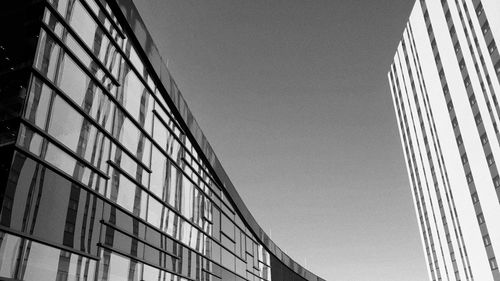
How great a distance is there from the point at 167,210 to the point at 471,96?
35965 mm

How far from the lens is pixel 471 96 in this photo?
4100 cm

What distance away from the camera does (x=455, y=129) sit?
44.5 metres

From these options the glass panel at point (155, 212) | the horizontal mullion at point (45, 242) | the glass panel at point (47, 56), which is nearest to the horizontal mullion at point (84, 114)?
the glass panel at point (47, 56)

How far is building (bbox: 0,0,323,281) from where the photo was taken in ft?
28.5

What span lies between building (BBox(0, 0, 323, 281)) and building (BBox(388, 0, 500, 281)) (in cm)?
3082

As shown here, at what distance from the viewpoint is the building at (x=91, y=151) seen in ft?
28.5

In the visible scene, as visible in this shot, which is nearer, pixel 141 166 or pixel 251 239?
pixel 141 166

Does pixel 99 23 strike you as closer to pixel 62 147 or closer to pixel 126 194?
pixel 62 147

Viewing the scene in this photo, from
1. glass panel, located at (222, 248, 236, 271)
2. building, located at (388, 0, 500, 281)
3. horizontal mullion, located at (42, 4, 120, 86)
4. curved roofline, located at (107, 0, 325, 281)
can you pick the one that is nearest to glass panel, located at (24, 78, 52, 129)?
horizontal mullion, located at (42, 4, 120, 86)

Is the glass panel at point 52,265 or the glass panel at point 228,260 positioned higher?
the glass panel at point 228,260

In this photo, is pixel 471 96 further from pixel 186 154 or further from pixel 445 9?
pixel 186 154

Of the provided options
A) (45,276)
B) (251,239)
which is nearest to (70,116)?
(45,276)

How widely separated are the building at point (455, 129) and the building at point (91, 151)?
1213 inches

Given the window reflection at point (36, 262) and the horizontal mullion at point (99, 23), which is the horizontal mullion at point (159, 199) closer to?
the window reflection at point (36, 262)
